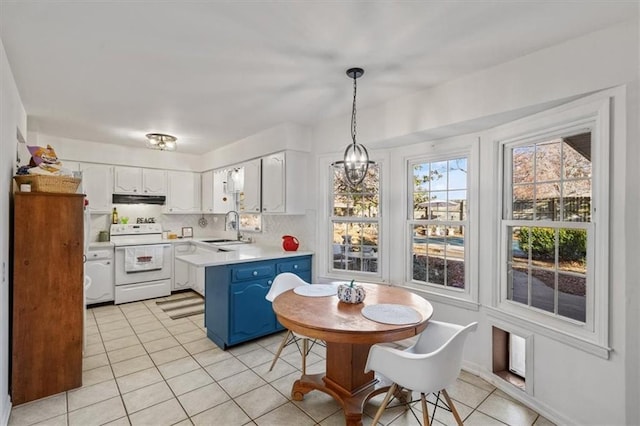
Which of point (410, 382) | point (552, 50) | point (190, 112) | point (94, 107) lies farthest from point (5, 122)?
point (552, 50)

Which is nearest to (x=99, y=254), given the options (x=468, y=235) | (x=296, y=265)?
(x=296, y=265)

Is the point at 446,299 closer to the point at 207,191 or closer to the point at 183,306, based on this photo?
the point at 183,306

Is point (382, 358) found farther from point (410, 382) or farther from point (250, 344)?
point (250, 344)

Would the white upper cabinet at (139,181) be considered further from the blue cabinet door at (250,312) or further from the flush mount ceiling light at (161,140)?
the blue cabinet door at (250,312)

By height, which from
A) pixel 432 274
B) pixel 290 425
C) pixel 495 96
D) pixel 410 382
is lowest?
pixel 290 425

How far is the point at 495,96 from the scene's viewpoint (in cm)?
228

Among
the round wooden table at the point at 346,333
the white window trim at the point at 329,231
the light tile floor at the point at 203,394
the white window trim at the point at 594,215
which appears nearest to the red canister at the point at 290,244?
the white window trim at the point at 329,231

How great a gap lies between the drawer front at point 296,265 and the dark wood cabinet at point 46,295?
1841 millimetres

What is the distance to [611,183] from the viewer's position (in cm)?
Result: 180

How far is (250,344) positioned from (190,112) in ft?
8.50

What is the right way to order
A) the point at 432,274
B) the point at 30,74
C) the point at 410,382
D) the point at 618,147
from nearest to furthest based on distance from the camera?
the point at 410,382 → the point at 618,147 → the point at 30,74 → the point at 432,274

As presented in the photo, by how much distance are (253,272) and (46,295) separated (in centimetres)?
166

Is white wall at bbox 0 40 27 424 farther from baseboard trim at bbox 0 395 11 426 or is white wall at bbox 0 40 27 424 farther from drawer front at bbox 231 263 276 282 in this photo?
drawer front at bbox 231 263 276 282

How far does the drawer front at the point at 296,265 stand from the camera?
11.7 feet
